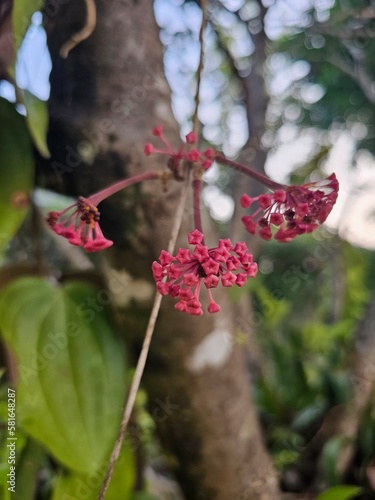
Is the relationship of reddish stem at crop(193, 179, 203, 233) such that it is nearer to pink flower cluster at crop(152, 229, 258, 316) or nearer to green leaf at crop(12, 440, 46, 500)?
pink flower cluster at crop(152, 229, 258, 316)

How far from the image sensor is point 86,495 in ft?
1.57

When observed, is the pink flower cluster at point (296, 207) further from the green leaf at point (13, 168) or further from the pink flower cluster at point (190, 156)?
the green leaf at point (13, 168)

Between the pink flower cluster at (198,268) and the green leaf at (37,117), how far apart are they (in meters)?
0.19

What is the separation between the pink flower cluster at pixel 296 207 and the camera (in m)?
0.29

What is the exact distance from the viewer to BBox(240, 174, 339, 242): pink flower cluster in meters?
0.29

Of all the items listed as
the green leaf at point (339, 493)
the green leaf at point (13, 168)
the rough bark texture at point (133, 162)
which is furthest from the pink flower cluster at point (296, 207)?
the green leaf at point (339, 493)

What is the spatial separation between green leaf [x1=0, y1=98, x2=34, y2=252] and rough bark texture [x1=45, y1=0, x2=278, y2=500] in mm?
24

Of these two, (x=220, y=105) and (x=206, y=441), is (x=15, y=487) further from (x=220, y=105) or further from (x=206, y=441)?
(x=220, y=105)

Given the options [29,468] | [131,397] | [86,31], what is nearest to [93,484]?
[29,468]

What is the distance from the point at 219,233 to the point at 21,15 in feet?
1.15

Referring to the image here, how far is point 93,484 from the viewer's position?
18.8 inches

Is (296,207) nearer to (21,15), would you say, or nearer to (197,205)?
(197,205)

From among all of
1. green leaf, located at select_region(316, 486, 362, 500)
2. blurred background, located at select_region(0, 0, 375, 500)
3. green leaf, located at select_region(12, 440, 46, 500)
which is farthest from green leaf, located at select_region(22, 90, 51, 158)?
green leaf, located at select_region(316, 486, 362, 500)

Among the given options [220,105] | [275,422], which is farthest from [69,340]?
[275,422]
